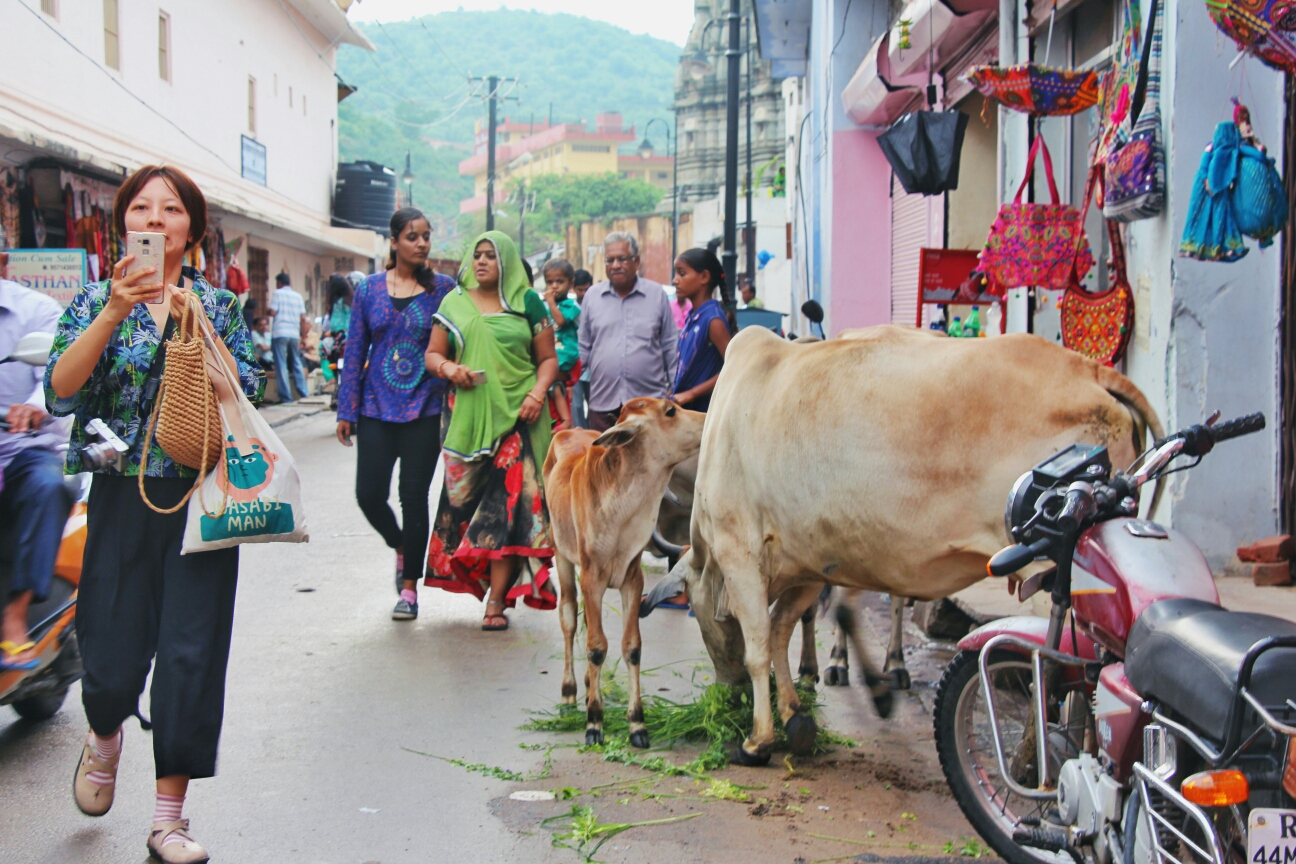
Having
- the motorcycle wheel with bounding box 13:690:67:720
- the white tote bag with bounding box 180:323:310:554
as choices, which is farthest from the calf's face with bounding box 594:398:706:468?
the motorcycle wheel with bounding box 13:690:67:720

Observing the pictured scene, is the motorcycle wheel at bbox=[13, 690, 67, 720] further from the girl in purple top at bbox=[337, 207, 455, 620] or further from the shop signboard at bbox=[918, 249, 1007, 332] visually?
the shop signboard at bbox=[918, 249, 1007, 332]

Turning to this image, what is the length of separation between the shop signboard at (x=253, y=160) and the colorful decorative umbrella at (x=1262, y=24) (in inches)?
807

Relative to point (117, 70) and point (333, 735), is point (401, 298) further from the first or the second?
point (117, 70)

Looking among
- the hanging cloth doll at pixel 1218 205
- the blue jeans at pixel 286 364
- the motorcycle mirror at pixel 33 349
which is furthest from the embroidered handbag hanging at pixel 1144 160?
the blue jeans at pixel 286 364

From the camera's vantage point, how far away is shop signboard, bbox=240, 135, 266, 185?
2238 centimetres

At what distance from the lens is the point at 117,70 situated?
16406mm

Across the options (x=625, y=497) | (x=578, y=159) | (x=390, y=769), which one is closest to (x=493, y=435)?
(x=625, y=497)

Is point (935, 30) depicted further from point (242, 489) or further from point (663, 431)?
point (242, 489)

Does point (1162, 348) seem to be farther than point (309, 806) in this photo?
Yes

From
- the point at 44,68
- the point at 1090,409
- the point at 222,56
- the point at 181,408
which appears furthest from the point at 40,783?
the point at 222,56

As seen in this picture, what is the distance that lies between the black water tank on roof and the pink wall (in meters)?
17.0

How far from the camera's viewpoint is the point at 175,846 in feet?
11.0

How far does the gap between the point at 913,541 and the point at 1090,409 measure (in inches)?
25.3

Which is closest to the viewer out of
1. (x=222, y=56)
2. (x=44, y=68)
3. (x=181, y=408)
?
(x=181, y=408)
